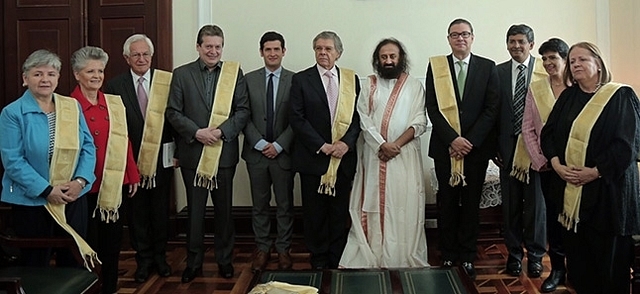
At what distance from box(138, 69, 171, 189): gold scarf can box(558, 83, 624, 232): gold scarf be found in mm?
2224

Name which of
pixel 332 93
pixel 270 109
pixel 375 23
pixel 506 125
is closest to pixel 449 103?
pixel 506 125

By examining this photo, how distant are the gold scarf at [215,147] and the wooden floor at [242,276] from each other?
0.58 metres

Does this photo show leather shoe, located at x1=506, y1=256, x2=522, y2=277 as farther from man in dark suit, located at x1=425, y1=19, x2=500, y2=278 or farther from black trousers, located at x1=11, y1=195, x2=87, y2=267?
black trousers, located at x1=11, y1=195, x2=87, y2=267

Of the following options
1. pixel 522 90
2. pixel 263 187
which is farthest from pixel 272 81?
pixel 522 90

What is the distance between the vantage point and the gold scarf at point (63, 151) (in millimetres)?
2635

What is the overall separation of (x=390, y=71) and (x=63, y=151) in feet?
6.08

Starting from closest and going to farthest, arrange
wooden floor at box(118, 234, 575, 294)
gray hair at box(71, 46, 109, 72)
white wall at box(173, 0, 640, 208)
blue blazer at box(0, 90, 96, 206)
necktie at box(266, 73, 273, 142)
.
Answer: blue blazer at box(0, 90, 96, 206) → gray hair at box(71, 46, 109, 72) → wooden floor at box(118, 234, 575, 294) → necktie at box(266, 73, 273, 142) → white wall at box(173, 0, 640, 208)

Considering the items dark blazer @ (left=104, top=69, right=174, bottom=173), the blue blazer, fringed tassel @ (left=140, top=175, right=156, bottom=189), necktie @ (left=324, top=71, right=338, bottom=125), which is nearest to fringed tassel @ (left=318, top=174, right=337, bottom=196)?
necktie @ (left=324, top=71, right=338, bottom=125)

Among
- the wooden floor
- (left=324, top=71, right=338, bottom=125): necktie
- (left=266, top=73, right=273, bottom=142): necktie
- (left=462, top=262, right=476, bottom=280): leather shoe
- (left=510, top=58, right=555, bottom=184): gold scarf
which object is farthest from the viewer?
(left=266, top=73, right=273, bottom=142): necktie

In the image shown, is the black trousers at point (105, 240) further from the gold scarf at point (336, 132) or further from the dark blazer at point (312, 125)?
the gold scarf at point (336, 132)

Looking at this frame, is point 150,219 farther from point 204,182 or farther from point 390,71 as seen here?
point 390,71

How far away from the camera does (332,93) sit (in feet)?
11.6

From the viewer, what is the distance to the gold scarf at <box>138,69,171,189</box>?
11.2ft

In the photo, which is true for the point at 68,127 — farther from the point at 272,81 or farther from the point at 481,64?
the point at 481,64
